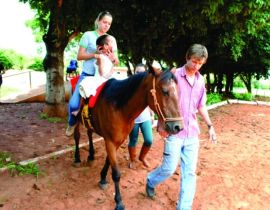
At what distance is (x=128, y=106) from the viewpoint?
4.75m

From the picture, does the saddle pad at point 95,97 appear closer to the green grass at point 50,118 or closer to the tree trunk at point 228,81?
the green grass at point 50,118

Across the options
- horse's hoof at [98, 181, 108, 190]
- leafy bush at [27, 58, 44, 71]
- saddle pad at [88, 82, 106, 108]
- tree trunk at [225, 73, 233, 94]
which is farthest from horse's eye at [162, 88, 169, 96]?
leafy bush at [27, 58, 44, 71]

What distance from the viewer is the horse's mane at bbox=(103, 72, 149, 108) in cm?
459

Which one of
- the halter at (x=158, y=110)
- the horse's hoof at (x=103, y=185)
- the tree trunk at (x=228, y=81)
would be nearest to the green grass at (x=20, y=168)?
the horse's hoof at (x=103, y=185)

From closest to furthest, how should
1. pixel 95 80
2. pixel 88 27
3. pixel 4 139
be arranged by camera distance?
pixel 95 80 → pixel 4 139 → pixel 88 27

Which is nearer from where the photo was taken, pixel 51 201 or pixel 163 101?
pixel 163 101

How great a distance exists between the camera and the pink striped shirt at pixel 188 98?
436 cm

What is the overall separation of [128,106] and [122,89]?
262 mm

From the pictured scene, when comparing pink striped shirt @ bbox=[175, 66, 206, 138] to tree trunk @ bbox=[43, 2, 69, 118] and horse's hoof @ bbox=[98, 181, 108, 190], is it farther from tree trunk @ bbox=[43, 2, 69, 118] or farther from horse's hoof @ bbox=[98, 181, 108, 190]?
tree trunk @ bbox=[43, 2, 69, 118]

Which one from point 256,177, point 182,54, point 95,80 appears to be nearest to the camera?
point 95,80

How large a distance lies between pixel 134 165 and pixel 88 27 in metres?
4.40

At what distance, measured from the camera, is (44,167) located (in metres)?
6.17

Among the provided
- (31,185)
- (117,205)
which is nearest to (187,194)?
(117,205)

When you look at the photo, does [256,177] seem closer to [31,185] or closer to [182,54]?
[31,185]
